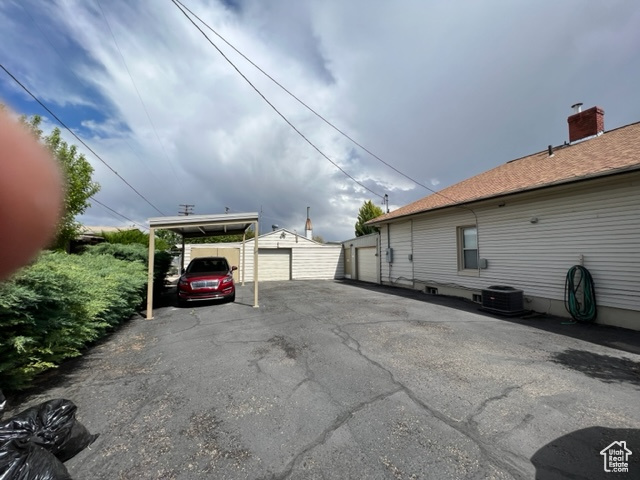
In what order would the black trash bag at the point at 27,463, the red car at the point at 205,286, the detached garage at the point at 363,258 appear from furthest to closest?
the detached garage at the point at 363,258, the red car at the point at 205,286, the black trash bag at the point at 27,463

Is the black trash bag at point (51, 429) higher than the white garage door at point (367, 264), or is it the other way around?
the white garage door at point (367, 264)

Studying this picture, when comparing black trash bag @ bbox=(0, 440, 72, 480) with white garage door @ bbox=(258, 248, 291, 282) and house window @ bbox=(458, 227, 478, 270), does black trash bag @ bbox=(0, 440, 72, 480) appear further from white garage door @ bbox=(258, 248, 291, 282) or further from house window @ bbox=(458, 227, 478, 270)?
white garage door @ bbox=(258, 248, 291, 282)

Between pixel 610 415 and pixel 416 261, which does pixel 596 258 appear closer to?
pixel 610 415

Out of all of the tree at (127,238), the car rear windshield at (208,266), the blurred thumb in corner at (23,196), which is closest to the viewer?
the blurred thumb in corner at (23,196)

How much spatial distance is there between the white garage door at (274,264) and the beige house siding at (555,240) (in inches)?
381

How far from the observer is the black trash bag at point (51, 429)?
85.8 inches

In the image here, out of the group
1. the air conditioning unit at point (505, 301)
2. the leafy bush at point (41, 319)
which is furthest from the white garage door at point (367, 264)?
the leafy bush at point (41, 319)

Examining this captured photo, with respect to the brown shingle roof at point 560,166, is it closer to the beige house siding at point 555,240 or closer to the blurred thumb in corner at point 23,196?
the beige house siding at point 555,240

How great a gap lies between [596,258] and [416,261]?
20.1 feet

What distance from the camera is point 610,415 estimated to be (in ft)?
9.60

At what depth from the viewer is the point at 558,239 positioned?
728 cm

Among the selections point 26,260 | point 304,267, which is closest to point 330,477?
point 26,260

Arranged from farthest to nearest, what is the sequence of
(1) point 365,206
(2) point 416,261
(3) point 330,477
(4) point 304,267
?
(1) point 365,206 < (4) point 304,267 < (2) point 416,261 < (3) point 330,477

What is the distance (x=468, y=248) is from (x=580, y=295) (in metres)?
3.53
